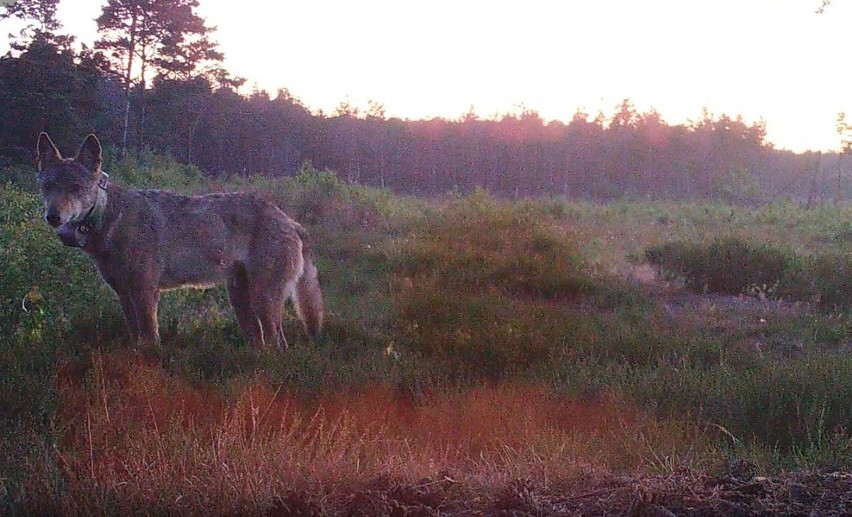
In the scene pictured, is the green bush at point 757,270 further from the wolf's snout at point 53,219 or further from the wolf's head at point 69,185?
the wolf's snout at point 53,219

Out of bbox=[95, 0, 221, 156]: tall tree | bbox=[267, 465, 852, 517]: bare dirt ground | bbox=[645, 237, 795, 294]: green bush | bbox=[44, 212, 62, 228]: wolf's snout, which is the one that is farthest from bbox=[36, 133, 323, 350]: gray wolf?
bbox=[95, 0, 221, 156]: tall tree

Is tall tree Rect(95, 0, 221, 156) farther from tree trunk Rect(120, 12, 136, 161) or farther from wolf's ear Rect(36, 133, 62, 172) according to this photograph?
wolf's ear Rect(36, 133, 62, 172)

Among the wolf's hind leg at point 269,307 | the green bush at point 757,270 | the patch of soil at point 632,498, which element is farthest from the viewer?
the green bush at point 757,270

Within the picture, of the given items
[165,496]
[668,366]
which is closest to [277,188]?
[668,366]

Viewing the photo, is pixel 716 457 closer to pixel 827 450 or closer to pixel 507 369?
pixel 827 450

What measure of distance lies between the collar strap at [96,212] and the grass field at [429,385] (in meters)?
1.08

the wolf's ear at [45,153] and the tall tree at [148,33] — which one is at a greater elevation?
the tall tree at [148,33]

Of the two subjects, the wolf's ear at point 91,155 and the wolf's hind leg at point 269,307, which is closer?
the wolf's ear at point 91,155

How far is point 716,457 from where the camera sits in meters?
3.99

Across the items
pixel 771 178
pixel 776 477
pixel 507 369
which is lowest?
pixel 507 369

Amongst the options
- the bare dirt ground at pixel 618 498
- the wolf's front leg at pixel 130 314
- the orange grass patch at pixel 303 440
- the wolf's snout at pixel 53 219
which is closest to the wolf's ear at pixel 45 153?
the wolf's snout at pixel 53 219

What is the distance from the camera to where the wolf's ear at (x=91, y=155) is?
6.55 meters

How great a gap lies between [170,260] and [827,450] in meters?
5.70

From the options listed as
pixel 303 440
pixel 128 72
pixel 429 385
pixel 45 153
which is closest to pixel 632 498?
pixel 303 440
